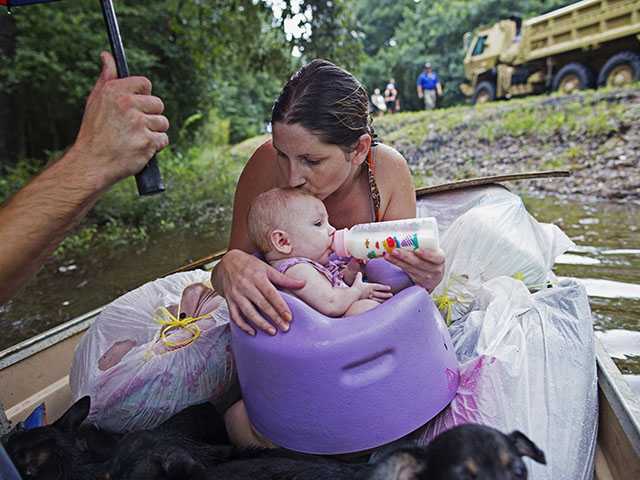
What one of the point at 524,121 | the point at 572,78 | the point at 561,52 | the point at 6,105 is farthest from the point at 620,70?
the point at 6,105

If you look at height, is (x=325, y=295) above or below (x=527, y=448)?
above

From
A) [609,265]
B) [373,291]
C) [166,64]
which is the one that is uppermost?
[166,64]

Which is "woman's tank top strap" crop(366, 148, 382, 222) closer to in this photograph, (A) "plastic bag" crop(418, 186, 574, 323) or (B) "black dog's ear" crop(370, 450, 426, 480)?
(A) "plastic bag" crop(418, 186, 574, 323)

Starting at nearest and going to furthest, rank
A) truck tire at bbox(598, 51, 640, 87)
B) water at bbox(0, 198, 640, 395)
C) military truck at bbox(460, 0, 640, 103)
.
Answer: water at bbox(0, 198, 640, 395) → truck tire at bbox(598, 51, 640, 87) → military truck at bbox(460, 0, 640, 103)

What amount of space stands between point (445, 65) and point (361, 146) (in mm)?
22122

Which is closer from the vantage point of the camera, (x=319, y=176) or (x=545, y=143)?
(x=319, y=176)

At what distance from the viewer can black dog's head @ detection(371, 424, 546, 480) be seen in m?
1.27

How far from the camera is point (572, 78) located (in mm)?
12523

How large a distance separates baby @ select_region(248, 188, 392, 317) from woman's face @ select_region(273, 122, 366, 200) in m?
0.07

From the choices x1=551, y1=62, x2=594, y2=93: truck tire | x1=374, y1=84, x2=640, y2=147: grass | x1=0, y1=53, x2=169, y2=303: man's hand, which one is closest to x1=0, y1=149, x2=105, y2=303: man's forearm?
x1=0, y1=53, x2=169, y2=303: man's hand

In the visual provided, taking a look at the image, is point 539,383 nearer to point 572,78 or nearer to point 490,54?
point 572,78

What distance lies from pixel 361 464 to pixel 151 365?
2.66ft

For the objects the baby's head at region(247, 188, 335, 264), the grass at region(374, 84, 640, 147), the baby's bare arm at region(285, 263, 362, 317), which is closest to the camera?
the baby's bare arm at region(285, 263, 362, 317)

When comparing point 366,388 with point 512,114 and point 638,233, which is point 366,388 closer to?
point 638,233
